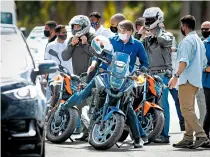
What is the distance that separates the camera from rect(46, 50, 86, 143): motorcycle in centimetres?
1597

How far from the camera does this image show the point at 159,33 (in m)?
16.8

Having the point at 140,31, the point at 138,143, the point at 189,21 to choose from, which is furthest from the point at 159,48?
the point at 138,143

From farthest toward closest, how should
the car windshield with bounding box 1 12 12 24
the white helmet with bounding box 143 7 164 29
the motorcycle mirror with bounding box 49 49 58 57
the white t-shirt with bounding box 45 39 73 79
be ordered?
the car windshield with bounding box 1 12 12 24
the white t-shirt with bounding box 45 39 73 79
the motorcycle mirror with bounding box 49 49 58 57
the white helmet with bounding box 143 7 164 29

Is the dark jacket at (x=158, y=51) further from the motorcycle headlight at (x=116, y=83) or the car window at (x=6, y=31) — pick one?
the car window at (x=6, y=31)

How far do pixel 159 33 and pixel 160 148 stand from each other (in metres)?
2.01

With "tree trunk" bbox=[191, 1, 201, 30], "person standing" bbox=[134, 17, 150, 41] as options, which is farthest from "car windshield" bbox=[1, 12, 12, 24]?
"tree trunk" bbox=[191, 1, 201, 30]

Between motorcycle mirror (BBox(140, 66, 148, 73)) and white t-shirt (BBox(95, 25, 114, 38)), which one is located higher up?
white t-shirt (BBox(95, 25, 114, 38))

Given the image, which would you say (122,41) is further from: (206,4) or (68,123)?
(206,4)

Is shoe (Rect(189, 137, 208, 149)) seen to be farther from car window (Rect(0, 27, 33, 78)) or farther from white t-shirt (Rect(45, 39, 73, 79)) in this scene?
white t-shirt (Rect(45, 39, 73, 79))

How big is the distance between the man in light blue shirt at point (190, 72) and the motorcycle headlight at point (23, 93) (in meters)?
3.38

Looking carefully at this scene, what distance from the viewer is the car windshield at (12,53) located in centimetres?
1249

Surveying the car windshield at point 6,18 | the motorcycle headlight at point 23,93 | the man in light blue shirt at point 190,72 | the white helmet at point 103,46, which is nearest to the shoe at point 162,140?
the man in light blue shirt at point 190,72

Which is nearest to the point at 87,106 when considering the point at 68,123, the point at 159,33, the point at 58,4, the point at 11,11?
the point at 68,123

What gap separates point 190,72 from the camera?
15.2 metres
